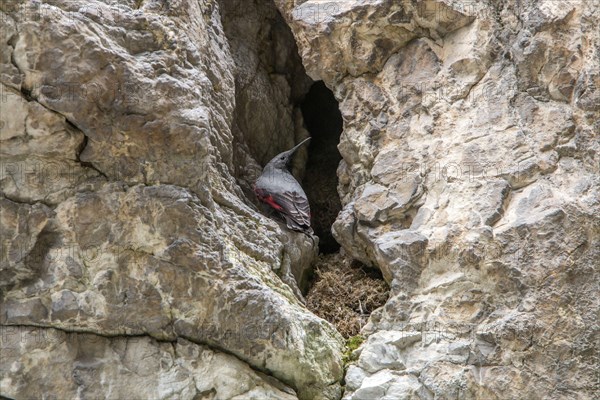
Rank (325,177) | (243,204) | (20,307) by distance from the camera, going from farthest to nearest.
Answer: (325,177), (243,204), (20,307)

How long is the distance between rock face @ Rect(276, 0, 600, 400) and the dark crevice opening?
68 centimetres

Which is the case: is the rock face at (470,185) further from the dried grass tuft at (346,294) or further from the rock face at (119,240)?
the rock face at (119,240)

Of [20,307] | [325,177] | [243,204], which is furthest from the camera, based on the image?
[325,177]

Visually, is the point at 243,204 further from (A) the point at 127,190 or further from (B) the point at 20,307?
(B) the point at 20,307

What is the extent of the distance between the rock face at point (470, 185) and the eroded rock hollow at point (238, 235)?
0.04ft

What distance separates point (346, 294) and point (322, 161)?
173 centimetres

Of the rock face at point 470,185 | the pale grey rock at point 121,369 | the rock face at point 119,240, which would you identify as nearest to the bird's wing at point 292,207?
the rock face at point 470,185

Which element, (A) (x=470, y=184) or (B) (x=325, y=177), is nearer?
(A) (x=470, y=184)

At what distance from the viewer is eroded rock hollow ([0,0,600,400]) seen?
4219 millimetres

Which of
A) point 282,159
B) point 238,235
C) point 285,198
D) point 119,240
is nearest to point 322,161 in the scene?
point 282,159

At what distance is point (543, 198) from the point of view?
4.55m

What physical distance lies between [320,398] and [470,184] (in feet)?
5.03

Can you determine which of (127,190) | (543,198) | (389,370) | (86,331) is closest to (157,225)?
(127,190)

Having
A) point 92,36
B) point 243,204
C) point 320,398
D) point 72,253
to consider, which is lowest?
point 320,398
